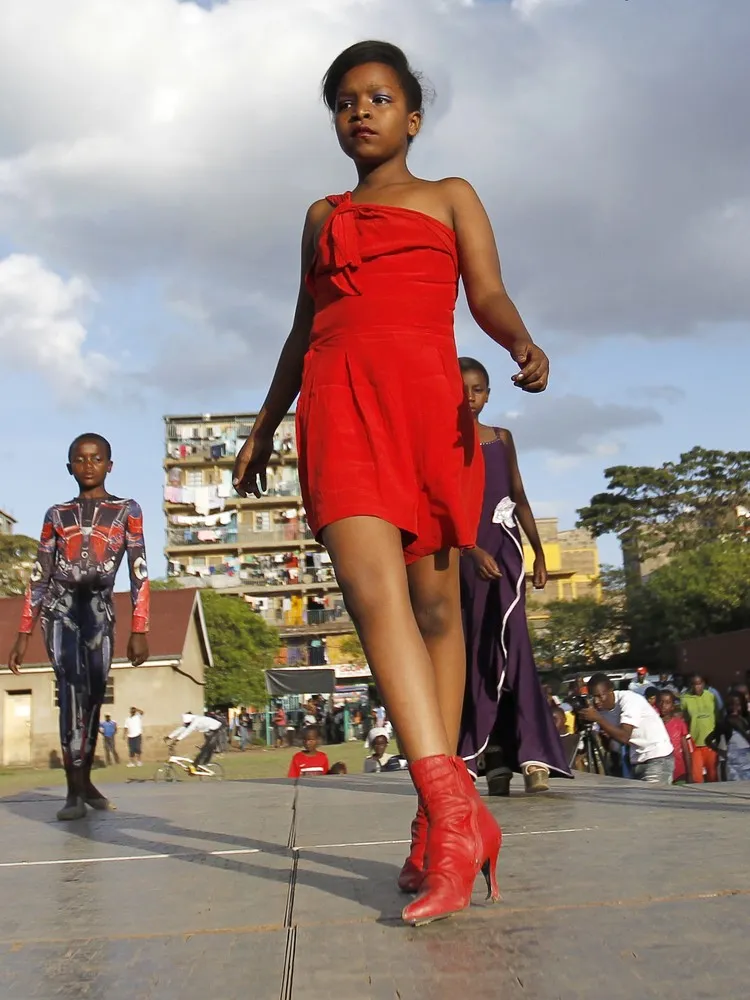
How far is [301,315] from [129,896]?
162 cm

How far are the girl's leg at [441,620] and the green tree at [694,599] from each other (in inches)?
2083

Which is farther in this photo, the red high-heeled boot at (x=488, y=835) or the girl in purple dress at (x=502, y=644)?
the girl in purple dress at (x=502, y=644)

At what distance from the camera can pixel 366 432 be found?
108 inches

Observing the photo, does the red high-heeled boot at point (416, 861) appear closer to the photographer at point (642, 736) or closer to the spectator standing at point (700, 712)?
the photographer at point (642, 736)

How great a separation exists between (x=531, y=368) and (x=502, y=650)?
3176 millimetres

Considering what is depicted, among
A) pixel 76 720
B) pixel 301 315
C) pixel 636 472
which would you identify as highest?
pixel 636 472

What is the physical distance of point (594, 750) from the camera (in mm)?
11234

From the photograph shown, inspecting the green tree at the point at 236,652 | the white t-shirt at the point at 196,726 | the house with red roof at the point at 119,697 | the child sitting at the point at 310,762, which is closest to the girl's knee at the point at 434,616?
the child sitting at the point at 310,762

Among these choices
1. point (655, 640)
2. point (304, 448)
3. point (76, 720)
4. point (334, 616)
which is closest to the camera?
point (304, 448)

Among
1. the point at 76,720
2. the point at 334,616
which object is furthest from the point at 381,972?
the point at 334,616

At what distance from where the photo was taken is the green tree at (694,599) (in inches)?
2127

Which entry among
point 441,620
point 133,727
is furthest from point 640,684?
point 441,620

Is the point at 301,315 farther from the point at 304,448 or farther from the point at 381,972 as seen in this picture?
the point at 381,972

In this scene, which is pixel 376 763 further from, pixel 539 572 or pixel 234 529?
pixel 234 529
